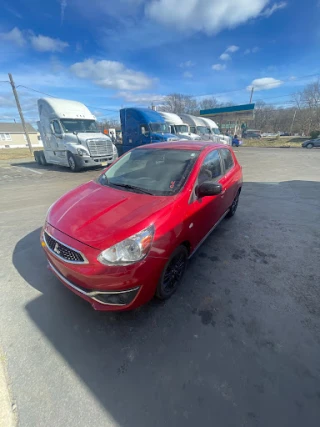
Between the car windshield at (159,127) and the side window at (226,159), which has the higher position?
the car windshield at (159,127)

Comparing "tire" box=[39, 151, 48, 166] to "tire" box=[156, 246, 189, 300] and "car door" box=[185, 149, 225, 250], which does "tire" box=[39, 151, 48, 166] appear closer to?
"car door" box=[185, 149, 225, 250]

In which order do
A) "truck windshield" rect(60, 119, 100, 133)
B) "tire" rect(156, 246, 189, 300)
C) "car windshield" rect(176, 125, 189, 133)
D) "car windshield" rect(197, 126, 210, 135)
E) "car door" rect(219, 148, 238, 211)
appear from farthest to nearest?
"car windshield" rect(197, 126, 210, 135) → "car windshield" rect(176, 125, 189, 133) → "truck windshield" rect(60, 119, 100, 133) → "car door" rect(219, 148, 238, 211) → "tire" rect(156, 246, 189, 300)

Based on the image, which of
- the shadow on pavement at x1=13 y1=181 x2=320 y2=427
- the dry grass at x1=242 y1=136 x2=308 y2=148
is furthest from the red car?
the dry grass at x1=242 y1=136 x2=308 y2=148

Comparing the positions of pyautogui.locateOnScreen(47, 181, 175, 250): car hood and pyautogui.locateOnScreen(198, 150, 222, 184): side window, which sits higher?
pyautogui.locateOnScreen(198, 150, 222, 184): side window

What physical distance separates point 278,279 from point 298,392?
137 centimetres

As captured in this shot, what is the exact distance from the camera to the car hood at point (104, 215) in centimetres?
183

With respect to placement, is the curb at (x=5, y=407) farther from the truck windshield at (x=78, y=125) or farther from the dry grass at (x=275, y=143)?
the dry grass at (x=275, y=143)

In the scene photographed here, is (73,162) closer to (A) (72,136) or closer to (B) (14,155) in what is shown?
(A) (72,136)

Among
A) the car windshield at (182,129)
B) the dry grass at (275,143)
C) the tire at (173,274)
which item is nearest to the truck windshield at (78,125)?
the car windshield at (182,129)

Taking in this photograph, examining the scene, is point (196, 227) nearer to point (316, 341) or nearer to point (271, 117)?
point (316, 341)

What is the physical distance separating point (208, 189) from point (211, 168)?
83 cm

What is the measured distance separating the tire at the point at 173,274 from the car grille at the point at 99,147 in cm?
903

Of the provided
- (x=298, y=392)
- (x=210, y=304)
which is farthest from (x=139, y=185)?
(x=298, y=392)

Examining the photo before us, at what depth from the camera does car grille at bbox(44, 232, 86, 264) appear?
1.81m
